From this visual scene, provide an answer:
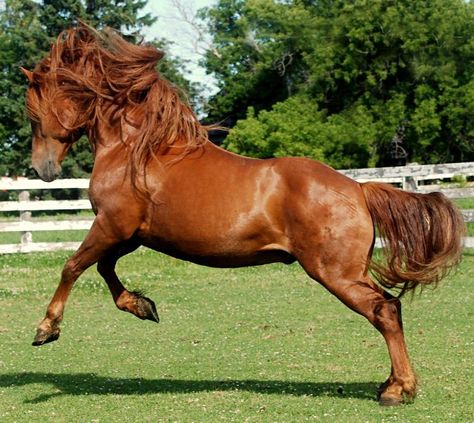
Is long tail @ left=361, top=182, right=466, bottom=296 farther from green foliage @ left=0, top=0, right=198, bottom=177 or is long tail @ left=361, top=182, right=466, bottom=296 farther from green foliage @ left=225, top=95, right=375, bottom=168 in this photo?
green foliage @ left=0, top=0, right=198, bottom=177

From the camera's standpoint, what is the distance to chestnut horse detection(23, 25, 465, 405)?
23.0ft

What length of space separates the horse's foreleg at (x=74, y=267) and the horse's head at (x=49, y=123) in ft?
2.74

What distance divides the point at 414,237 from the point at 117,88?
116 inches

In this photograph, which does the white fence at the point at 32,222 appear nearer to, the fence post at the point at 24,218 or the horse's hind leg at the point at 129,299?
the fence post at the point at 24,218

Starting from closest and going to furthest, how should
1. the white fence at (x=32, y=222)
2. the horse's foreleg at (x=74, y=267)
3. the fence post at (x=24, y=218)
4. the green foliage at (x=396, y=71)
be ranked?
the horse's foreleg at (x=74, y=267), the white fence at (x=32, y=222), the fence post at (x=24, y=218), the green foliage at (x=396, y=71)

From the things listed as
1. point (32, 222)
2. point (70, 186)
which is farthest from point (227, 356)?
point (70, 186)

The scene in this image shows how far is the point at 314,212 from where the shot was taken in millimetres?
7008

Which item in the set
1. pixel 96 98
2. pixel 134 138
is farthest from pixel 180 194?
pixel 96 98

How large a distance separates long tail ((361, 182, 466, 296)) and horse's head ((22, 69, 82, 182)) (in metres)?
2.75

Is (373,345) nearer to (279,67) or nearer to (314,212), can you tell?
(314,212)

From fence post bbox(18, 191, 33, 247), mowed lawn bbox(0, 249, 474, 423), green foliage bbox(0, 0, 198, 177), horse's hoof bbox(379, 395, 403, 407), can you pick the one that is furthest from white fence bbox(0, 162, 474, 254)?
green foliage bbox(0, 0, 198, 177)

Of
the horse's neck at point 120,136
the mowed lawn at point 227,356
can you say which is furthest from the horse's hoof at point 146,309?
the horse's neck at point 120,136

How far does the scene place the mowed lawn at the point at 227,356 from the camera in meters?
6.97

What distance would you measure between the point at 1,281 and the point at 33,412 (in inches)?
385
